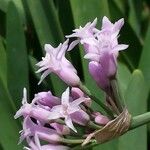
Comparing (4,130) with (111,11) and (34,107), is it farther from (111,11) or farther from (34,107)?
(111,11)

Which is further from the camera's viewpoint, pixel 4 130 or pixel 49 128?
pixel 4 130

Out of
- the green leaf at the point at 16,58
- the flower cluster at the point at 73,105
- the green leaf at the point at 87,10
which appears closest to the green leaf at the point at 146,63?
the green leaf at the point at 87,10

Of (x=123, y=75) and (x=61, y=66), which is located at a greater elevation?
(x=61, y=66)

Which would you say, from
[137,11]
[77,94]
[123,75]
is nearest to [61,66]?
[77,94]

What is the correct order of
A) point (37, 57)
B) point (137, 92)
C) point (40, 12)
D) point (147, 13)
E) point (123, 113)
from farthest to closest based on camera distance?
point (147, 13)
point (37, 57)
point (40, 12)
point (137, 92)
point (123, 113)

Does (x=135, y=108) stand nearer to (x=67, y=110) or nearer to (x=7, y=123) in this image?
(x=7, y=123)

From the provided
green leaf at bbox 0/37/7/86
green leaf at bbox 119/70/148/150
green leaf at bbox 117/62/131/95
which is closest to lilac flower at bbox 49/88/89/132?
green leaf at bbox 119/70/148/150

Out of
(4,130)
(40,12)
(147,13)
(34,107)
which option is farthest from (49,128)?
(147,13)
